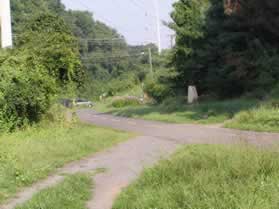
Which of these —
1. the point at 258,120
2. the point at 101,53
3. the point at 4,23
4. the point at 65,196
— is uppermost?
the point at 101,53

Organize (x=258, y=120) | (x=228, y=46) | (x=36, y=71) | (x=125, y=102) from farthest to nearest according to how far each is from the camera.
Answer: (x=125, y=102), (x=228, y=46), (x=36, y=71), (x=258, y=120)

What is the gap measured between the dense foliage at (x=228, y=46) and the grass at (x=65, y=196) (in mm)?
17902

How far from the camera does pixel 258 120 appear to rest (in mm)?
20078

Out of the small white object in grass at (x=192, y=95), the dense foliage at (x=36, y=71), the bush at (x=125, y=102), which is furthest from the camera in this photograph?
the bush at (x=125, y=102)

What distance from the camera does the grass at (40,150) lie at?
1136 cm

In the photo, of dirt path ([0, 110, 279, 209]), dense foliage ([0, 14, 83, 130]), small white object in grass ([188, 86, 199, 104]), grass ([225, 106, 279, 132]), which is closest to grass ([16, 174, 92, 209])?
dirt path ([0, 110, 279, 209])

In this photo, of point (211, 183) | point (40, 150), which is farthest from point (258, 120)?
point (211, 183)

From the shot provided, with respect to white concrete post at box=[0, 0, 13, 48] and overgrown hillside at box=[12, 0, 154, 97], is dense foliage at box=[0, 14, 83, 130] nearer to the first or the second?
white concrete post at box=[0, 0, 13, 48]

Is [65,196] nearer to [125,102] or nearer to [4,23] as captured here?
[4,23]

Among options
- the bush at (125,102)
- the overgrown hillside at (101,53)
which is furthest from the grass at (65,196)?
the overgrown hillside at (101,53)

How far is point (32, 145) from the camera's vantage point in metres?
15.4

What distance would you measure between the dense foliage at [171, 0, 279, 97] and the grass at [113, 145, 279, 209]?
17969 mm

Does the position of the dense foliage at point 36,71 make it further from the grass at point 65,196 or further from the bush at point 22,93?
the grass at point 65,196

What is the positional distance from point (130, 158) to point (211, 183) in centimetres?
659
